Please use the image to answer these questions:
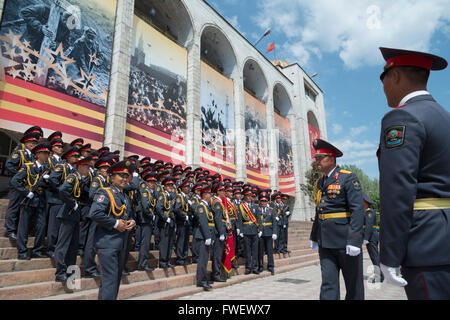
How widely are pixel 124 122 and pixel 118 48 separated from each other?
3.47m

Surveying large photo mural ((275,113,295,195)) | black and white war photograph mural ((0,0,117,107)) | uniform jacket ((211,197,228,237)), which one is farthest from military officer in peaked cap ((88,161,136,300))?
large photo mural ((275,113,295,195))

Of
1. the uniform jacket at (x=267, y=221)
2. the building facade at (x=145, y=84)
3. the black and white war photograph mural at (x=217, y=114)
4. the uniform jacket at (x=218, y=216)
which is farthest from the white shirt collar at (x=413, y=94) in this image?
the black and white war photograph mural at (x=217, y=114)

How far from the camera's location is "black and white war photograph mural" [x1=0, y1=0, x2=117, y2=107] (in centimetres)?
880

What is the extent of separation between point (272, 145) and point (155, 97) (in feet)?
44.1

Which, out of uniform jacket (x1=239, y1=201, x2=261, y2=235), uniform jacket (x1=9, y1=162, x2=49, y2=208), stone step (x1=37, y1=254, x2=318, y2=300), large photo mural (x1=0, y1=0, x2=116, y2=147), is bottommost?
stone step (x1=37, y1=254, x2=318, y2=300)

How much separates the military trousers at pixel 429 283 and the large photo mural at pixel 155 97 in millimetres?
11978

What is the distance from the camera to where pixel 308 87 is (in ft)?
116

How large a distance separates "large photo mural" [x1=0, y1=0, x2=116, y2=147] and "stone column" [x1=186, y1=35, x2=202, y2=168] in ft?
17.2

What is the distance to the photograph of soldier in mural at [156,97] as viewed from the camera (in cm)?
1291

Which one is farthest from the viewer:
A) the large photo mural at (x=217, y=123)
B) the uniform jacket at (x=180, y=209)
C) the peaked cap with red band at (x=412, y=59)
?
the large photo mural at (x=217, y=123)

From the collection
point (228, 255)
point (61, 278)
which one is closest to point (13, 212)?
point (61, 278)

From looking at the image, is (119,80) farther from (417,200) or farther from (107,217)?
(417,200)

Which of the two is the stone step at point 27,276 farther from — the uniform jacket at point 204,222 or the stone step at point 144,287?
the uniform jacket at point 204,222

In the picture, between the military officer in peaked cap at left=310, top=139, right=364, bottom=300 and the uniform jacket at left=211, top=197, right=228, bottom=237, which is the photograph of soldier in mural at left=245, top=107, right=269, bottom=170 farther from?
the military officer in peaked cap at left=310, top=139, right=364, bottom=300
